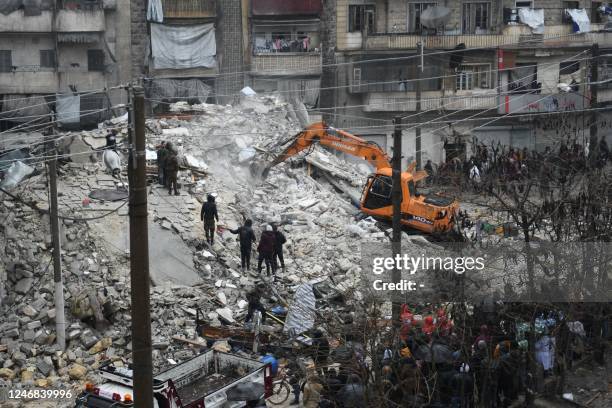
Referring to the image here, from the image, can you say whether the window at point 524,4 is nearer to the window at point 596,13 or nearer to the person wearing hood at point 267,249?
the window at point 596,13

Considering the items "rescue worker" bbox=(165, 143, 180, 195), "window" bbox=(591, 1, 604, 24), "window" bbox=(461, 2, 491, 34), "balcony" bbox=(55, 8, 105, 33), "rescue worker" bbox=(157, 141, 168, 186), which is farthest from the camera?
"window" bbox=(591, 1, 604, 24)

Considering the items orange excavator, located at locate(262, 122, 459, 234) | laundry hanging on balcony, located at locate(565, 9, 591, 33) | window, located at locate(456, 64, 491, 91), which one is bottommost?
orange excavator, located at locate(262, 122, 459, 234)

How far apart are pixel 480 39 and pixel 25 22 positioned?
60.4 ft

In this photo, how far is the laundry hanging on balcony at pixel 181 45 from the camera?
3647 centimetres

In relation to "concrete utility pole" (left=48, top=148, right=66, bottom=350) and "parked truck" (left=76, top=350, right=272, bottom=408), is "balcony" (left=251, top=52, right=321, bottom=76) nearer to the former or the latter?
"concrete utility pole" (left=48, top=148, right=66, bottom=350)

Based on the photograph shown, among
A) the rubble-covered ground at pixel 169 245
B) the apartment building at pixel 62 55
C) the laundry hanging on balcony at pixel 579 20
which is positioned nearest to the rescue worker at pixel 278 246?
the rubble-covered ground at pixel 169 245

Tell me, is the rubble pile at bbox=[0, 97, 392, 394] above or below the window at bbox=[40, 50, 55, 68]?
below

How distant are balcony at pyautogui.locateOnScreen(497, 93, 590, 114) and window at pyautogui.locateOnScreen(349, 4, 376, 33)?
634 cm

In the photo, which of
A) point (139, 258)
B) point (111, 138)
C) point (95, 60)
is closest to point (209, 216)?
point (111, 138)

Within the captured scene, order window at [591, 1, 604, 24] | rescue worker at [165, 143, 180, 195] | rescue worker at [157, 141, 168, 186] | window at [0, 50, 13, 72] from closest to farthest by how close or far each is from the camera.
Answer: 1. rescue worker at [165, 143, 180, 195]
2. rescue worker at [157, 141, 168, 186]
3. window at [0, 50, 13, 72]
4. window at [591, 1, 604, 24]

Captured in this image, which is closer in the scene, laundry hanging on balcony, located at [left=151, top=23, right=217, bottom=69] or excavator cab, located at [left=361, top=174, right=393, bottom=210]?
excavator cab, located at [left=361, top=174, right=393, bottom=210]

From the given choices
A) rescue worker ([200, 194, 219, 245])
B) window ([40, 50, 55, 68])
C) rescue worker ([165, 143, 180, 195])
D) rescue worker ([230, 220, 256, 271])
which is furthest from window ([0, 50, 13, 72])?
rescue worker ([230, 220, 256, 271])

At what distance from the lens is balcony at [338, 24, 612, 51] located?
121 ft

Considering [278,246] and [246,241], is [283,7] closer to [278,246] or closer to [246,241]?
[278,246]
